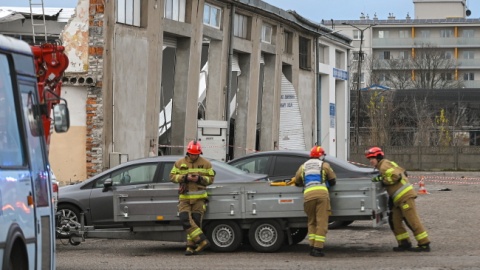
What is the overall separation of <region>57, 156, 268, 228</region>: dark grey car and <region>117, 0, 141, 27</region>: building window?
12.8 m

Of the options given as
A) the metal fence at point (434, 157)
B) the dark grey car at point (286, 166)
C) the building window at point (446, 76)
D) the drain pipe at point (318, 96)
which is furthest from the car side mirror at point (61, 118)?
the building window at point (446, 76)

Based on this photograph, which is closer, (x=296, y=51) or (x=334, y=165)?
(x=334, y=165)

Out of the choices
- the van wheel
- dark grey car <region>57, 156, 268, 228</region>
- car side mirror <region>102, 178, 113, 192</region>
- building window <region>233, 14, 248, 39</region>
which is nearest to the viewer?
the van wheel

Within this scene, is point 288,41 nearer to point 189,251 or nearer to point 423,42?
point 189,251

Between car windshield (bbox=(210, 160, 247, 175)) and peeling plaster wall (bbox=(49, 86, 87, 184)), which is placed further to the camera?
peeling plaster wall (bbox=(49, 86, 87, 184))

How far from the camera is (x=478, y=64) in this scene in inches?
4943

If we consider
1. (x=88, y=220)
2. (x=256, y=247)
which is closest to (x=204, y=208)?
(x=256, y=247)

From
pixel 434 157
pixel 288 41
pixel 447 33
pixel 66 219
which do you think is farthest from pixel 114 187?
pixel 447 33

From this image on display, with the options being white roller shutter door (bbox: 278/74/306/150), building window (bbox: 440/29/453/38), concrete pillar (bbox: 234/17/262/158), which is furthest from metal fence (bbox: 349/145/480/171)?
building window (bbox: 440/29/453/38)

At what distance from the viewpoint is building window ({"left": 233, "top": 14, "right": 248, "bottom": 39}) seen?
41531mm

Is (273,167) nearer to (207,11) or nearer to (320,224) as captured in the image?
(320,224)

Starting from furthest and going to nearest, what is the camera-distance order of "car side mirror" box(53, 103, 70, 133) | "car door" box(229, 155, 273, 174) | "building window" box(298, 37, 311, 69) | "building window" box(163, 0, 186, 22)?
"building window" box(298, 37, 311, 69), "building window" box(163, 0, 186, 22), "car door" box(229, 155, 273, 174), "car side mirror" box(53, 103, 70, 133)

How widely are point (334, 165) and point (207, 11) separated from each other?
18.5 meters

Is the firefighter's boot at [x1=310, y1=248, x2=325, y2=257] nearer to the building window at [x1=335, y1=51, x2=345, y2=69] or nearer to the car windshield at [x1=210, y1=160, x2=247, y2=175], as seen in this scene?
the car windshield at [x1=210, y1=160, x2=247, y2=175]
